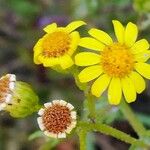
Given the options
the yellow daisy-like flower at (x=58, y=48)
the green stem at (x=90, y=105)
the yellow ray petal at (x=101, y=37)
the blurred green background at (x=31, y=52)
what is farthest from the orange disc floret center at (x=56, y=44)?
the blurred green background at (x=31, y=52)

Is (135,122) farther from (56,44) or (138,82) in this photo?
(56,44)

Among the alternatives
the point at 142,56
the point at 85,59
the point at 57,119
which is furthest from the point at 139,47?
the point at 57,119

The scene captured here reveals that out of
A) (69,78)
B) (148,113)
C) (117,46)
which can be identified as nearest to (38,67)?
(69,78)

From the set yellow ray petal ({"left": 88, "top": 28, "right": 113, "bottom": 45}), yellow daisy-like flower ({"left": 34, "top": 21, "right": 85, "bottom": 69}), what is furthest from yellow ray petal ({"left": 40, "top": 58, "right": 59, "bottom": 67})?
yellow ray petal ({"left": 88, "top": 28, "right": 113, "bottom": 45})

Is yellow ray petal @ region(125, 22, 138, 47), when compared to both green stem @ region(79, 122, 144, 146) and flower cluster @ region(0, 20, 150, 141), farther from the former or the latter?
green stem @ region(79, 122, 144, 146)

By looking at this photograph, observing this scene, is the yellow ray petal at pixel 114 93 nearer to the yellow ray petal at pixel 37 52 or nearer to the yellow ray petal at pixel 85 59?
the yellow ray petal at pixel 85 59

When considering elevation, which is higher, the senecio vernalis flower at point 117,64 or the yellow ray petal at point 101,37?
the yellow ray petal at point 101,37
